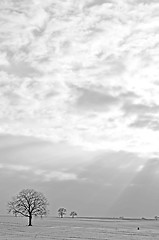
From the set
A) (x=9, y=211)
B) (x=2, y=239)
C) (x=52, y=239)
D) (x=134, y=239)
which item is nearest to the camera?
(x=2, y=239)

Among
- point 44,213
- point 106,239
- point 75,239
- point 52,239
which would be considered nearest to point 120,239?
point 106,239

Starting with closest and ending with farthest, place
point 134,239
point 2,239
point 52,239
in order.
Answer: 1. point 2,239
2. point 52,239
3. point 134,239

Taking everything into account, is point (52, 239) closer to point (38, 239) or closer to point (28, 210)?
point (38, 239)

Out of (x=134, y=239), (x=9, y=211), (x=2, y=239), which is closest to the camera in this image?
(x=2, y=239)

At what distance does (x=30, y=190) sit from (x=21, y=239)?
56.0 m

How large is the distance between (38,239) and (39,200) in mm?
52247

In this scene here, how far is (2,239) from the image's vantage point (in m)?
52.4

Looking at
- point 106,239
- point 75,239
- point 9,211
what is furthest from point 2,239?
point 9,211

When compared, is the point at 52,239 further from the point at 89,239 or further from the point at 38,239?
the point at 89,239

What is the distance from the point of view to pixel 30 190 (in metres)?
109

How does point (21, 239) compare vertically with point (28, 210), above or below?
below

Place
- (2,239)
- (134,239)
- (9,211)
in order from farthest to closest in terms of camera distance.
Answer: (9,211) → (134,239) → (2,239)

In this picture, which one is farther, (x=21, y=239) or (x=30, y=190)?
(x=30, y=190)

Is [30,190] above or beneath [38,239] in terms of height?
above
